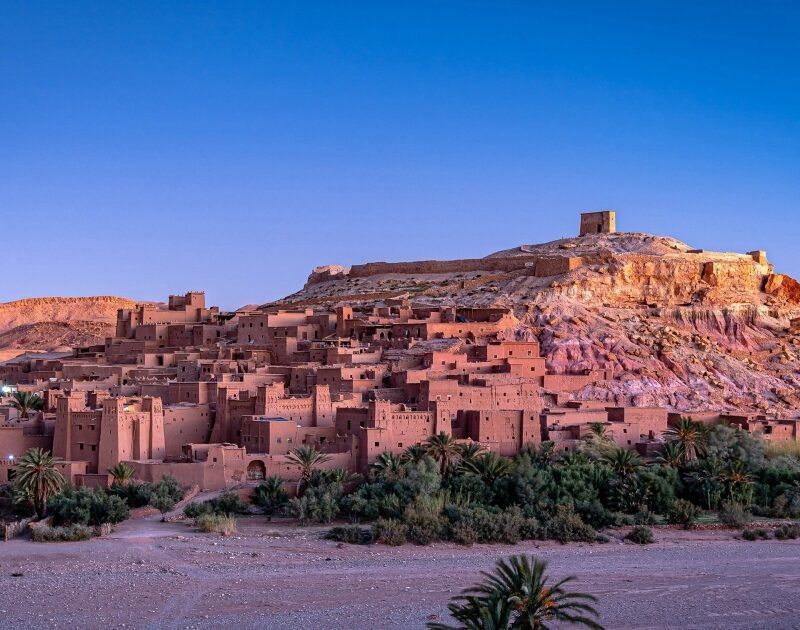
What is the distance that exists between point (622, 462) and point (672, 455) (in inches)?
74.9

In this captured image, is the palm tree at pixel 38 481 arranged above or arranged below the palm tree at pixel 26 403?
below

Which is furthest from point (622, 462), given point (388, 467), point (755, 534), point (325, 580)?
point (325, 580)

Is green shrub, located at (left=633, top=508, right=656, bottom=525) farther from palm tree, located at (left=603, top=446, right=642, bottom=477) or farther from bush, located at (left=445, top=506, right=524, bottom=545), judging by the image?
bush, located at (left=445, top=506, right=524, bottom=545)

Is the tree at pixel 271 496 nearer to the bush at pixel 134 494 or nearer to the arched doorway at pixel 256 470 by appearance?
the arched doorway at pixel 256 470

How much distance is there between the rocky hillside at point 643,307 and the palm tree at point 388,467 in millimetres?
10115

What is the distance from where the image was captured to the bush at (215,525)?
89.9ft

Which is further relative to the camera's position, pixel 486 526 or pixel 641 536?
pixel 641 536

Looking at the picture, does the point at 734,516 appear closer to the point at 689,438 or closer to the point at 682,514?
the point at 682,514

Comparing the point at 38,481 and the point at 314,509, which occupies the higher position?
the point at 38,481

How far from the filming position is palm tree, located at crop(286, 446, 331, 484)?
2975 cm

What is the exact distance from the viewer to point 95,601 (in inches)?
877

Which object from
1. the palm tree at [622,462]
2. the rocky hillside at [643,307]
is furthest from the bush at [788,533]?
the rocky hillside at [643,307]

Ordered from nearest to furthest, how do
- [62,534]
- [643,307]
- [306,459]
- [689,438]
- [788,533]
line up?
1. [62,534]
2. [788,533]
3. [306,459]
4. [689,438]
5. [643,307]

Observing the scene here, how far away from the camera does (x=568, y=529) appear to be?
28.6 metres
